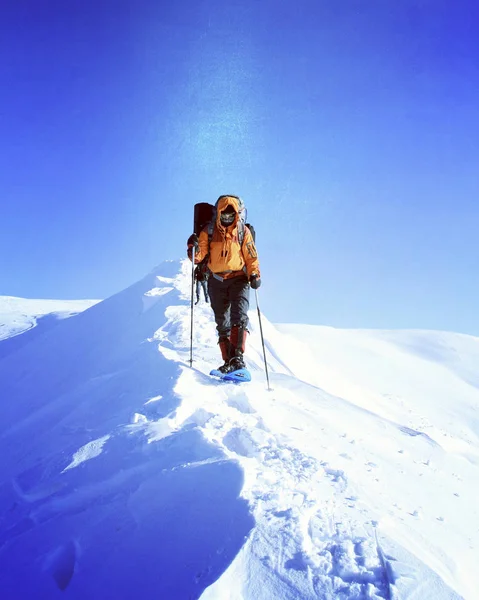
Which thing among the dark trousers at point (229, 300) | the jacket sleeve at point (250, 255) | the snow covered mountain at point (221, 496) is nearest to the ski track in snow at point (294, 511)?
the snow covered mountain at point (221, 496)

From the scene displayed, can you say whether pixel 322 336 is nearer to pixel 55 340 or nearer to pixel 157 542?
pixel 55 340

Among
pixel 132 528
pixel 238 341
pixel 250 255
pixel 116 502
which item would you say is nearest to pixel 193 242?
pixel 250 255

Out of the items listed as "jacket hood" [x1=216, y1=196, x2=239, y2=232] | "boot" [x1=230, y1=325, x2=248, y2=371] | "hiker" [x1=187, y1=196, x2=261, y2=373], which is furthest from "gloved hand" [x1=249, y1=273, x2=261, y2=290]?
"jacket hood" [x1=216, y1=196, x2=239, y2=232]

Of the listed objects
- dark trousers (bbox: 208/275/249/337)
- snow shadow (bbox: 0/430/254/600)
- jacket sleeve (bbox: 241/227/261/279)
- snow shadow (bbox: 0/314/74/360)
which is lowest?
snow shadow (bbox: 0/430/254/600)

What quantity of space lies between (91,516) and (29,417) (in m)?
3.83

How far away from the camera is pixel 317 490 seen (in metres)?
2.52

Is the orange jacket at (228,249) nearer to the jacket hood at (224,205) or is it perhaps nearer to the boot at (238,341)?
the jacket hood at (224,205)

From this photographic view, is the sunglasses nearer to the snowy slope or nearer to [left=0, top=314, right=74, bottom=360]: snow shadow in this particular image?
[left=0, top=314, right=74, bottom=360]: snow shadow

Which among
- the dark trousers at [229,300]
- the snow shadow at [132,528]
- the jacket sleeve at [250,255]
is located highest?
the jacket sleeve at [250,255]

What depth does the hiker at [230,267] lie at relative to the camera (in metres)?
5.95

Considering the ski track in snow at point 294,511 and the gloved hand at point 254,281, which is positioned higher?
the gloved hand at point 254,281

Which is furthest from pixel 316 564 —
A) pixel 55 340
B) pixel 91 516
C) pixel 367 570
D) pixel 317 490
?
pixel 55 340

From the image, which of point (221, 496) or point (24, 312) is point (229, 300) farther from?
point (24, 312)

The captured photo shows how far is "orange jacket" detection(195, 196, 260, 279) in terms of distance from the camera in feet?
19.5
